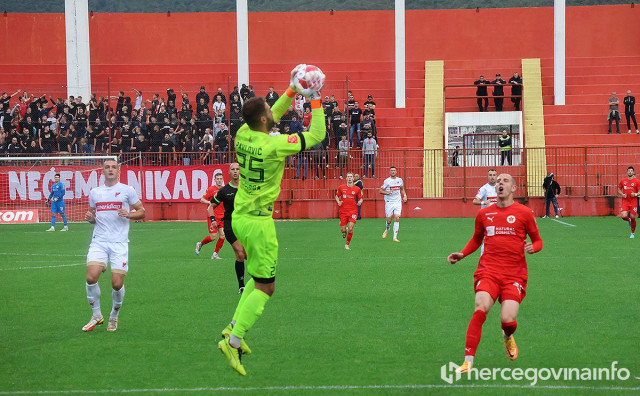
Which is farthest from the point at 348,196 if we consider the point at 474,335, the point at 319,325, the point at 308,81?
the point at 308,81

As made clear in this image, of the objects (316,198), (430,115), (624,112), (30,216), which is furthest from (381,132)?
(30,216)

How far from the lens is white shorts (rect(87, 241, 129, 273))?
10.0 metres

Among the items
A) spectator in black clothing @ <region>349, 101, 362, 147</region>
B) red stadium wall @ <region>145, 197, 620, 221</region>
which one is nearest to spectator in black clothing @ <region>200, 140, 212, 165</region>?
red stadium wall @ <region>145, 197, 620, 221</region>

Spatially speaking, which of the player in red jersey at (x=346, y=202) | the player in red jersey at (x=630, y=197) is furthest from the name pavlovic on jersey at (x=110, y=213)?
the player in red jersey at (x=630, y=197)

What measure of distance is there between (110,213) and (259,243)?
3.47m

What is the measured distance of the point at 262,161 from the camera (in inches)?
288

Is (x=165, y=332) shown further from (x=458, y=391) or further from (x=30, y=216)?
(x=30, y=216)

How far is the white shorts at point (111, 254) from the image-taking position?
394 inches

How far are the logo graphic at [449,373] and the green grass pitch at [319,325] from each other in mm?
91

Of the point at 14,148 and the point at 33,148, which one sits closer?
the point at 14,148

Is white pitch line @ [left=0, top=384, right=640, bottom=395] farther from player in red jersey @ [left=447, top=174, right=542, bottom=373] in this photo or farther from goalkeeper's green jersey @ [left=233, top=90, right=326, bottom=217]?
goalkeeper's green jersey @ [left=233, top=90, right=326, bottom=217]

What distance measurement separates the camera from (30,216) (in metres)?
30.6

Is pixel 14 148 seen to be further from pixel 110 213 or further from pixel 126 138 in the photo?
pixel 110 213

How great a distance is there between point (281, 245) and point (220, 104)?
52.3 ft
